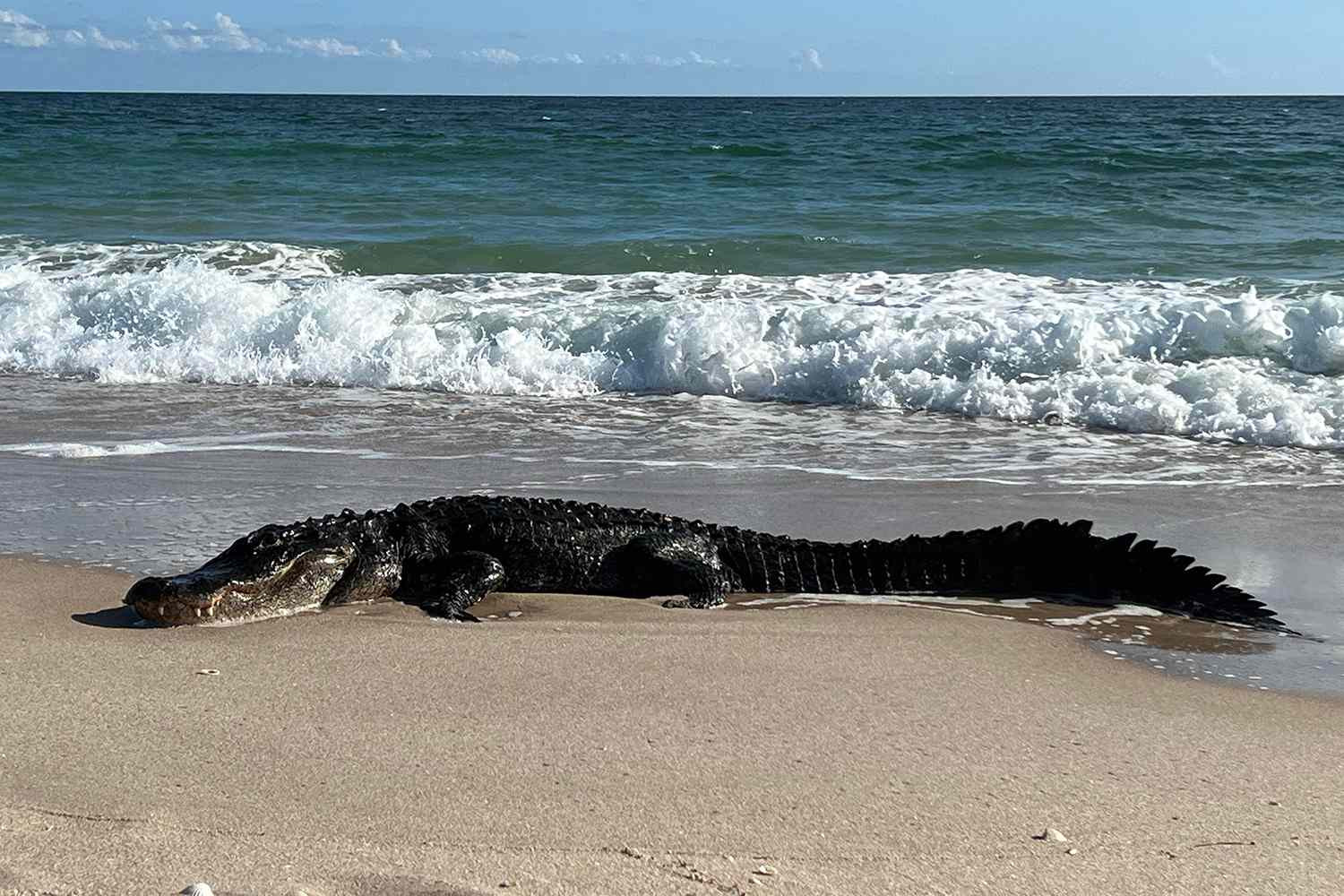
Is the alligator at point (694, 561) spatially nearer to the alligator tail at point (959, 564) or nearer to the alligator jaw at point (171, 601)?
the alligator tail at point (959, 564)

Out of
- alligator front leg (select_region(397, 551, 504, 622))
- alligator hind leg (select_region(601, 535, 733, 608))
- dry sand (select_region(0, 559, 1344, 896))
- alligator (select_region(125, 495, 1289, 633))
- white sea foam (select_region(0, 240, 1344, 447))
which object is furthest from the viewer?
white sea foam (select_region(0, 240, 1344, 447))

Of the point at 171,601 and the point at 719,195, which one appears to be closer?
the point at 171,601

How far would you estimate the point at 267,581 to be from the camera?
5.42 m

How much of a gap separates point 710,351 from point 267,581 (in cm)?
698

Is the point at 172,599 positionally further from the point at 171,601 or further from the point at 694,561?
the point at 694,561

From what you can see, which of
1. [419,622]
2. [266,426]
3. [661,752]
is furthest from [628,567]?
→ [266,426]

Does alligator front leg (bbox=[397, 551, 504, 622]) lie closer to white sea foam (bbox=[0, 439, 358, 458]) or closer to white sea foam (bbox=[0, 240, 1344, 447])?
white sea foam (bbox=[0, 439, 358, 458])

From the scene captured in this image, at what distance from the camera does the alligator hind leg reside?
616 cm

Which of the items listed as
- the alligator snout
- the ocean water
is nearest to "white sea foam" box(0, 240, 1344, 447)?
the ocean water

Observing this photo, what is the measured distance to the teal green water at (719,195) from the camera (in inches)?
658

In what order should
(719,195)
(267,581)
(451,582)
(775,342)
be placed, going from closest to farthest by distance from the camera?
1. (267,581)
2. (451,582)
3. (775,342)
4. (719,195)

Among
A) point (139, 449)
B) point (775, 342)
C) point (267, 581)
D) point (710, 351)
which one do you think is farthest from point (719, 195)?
point (267, 581)

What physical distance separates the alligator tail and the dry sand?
0.72 m

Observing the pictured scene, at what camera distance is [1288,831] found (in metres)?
3.58
